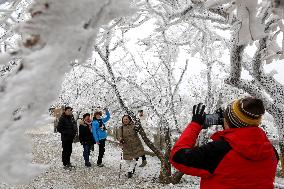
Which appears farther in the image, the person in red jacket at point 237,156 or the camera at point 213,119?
the camera at point 213,119

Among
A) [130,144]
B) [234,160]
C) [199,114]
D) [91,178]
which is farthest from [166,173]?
[234,160]

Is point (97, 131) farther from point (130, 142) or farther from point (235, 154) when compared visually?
point (235, 154)

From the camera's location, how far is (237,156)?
1.78 metres

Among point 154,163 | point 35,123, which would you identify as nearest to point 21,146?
point 35,123

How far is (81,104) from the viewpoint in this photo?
21.4 m

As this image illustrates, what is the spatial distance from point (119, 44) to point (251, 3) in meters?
7.34

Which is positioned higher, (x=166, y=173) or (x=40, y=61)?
(x=40, y=61)

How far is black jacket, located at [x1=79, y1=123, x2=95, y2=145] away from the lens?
9.03 metres

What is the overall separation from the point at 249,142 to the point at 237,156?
0.31 feet

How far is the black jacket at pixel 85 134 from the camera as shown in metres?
9.03

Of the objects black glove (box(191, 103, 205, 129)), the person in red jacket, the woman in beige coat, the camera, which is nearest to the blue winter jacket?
the woman in beige coat

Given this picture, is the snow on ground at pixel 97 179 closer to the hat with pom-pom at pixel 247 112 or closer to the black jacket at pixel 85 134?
the black jacket at pixel 85 134

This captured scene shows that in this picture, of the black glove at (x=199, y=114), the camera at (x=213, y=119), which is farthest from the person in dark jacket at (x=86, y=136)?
the black glove at (x=199, y=114)

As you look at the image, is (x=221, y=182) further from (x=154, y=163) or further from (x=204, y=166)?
(x=154, y=163)
